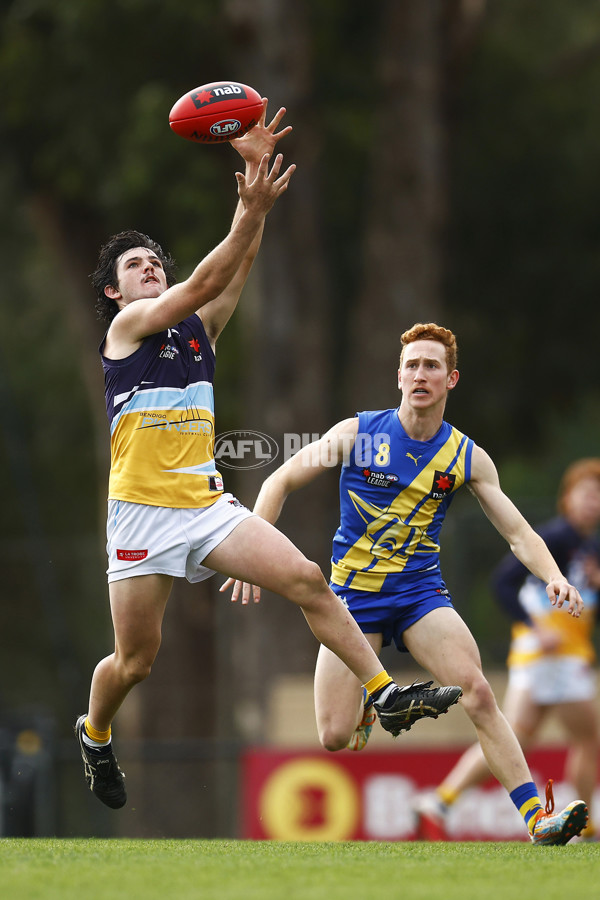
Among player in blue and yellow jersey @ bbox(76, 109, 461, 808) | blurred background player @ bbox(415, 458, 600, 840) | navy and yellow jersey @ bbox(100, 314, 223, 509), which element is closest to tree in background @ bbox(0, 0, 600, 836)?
blurred background player @ bbox(415, 458, 600, 840)

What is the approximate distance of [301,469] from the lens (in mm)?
6730

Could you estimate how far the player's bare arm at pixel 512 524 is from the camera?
644 centimetres

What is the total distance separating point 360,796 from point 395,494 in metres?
5.64

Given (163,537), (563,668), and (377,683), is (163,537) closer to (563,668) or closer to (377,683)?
(377,683)

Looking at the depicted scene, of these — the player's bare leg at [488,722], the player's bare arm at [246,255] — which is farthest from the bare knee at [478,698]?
the player's bare arm at [246,255]

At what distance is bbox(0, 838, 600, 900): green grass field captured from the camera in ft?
15.4

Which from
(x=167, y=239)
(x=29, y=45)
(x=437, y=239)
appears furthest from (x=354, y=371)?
(x=29, y=45)

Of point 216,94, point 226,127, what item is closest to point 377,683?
point 226,127

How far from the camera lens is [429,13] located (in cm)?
1470

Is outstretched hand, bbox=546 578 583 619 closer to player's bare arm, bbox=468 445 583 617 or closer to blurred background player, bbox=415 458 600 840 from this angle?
player's bare arm, bbox=468 445 583 617

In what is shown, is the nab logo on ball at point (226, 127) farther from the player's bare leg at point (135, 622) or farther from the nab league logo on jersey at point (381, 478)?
the player's bare leg at point (135, 622)

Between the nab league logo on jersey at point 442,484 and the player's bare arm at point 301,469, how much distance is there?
0.45 metres

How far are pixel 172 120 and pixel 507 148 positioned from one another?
11.0m

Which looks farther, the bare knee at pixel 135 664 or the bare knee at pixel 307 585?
the bare knee at pixel 135 664
